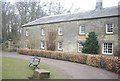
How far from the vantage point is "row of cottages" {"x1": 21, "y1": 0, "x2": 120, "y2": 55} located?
2859 centimetres

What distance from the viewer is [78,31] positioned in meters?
32.7

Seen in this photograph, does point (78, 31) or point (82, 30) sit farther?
point (78, 31)

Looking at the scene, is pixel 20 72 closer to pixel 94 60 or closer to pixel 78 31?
pixel 94 60

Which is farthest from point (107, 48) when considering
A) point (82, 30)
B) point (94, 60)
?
point (94, 60)

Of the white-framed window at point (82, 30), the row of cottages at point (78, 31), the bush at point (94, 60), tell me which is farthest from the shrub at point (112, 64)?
the white-framed window at point (82, 30)

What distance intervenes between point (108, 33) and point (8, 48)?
2538cm

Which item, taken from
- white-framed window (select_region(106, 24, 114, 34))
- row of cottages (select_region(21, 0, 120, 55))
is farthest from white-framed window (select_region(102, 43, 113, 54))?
white-framed window (select_region(106, 24, 114, 34))

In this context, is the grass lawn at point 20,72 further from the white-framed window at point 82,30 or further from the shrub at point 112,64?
the white-framed window at point 82,30

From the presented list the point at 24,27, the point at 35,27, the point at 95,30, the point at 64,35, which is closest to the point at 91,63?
the point at 95,30

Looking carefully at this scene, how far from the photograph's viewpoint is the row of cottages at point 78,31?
2859cm

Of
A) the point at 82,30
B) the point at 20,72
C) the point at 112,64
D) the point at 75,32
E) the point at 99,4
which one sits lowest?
the point at 20,72

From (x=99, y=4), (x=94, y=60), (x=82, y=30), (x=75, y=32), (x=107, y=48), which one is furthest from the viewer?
(x=99, y=4)

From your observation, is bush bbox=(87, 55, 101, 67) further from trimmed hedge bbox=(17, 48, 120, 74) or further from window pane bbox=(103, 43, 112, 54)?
window pane bbox=(103, 43, 112, 54)

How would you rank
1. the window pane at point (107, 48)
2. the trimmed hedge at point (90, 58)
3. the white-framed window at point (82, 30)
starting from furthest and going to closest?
the white-framed window at point (82, 30) → the window pane at point (107, 48) → the trimmed hedge at point (90, 58)
